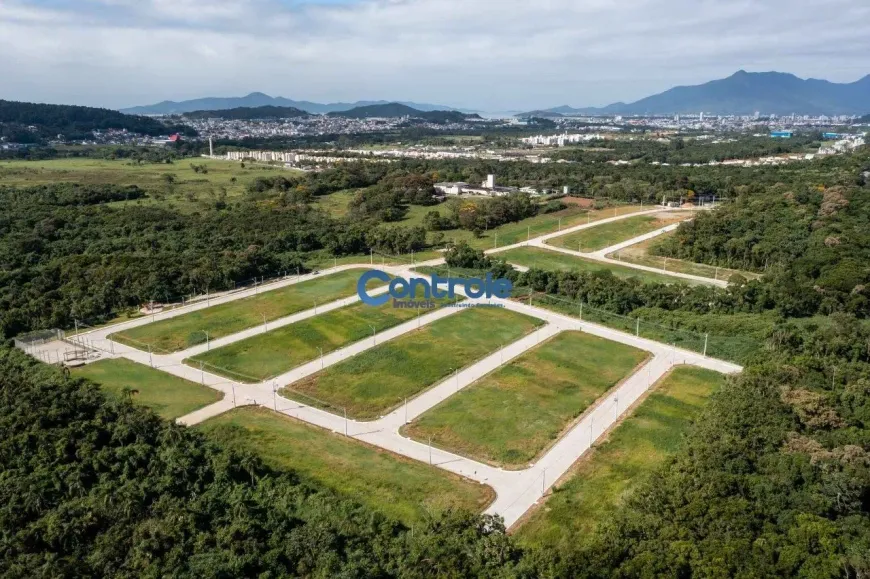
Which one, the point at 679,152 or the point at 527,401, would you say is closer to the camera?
the point at 527,401

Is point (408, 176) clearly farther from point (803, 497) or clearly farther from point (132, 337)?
point (803, 497)

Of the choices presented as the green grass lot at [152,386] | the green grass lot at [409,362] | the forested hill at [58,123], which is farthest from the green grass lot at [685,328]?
the forested hill at [58,123]

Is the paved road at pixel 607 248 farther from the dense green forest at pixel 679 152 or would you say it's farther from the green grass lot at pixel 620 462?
the dense green forest at pixel 679 152

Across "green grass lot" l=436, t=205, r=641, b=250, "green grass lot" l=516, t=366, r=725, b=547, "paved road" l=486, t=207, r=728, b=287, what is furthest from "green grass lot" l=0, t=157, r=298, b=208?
"green grass lot" l=516, t=366, r=725, b=547

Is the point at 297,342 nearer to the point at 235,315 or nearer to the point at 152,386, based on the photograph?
the point at 235,315

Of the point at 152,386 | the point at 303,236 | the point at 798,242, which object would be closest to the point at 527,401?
the point at 152,386
